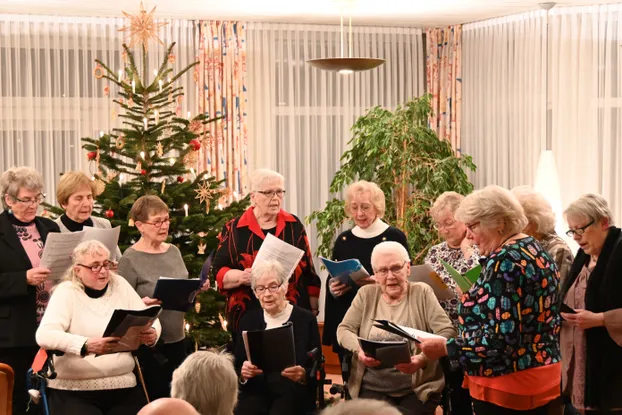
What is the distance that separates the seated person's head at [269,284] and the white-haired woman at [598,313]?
1.48 m

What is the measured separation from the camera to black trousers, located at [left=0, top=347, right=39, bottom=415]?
191 inches

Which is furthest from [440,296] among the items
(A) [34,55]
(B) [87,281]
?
(A) [34,55]

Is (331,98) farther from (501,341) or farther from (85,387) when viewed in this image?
(501,341)

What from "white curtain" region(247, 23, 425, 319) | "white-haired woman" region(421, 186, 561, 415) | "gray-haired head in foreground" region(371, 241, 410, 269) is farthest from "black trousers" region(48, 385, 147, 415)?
"white curtain" region(247, 23, 425, 319)

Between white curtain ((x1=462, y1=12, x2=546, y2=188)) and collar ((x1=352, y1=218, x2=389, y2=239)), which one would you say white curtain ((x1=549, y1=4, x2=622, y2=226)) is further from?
collar ((x1=352, y1=218, x2=389, y2=239))

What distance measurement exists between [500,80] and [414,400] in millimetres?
4383

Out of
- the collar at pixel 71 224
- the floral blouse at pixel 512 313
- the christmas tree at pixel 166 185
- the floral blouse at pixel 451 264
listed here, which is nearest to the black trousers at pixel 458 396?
the floral blouse at pixel 451 264

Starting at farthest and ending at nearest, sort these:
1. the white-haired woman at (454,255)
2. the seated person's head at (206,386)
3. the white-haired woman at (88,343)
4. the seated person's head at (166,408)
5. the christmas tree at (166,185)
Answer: the christmas tree at (166,185), the white-haired woman at (454,255), the white-haired woman at (88,343), the seated person's head at (206,386), the seated person's head at (166,408)

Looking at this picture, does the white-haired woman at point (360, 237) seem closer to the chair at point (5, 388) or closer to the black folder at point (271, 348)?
the black folder at point (271, 348)

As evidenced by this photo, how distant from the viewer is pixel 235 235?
17.4 ft

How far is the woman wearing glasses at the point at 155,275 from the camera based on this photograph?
16.3ft

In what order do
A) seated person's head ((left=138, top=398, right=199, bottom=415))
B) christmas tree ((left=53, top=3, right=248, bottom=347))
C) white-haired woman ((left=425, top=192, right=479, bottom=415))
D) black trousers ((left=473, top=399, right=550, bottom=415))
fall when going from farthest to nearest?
1. christmas tree ((left=53, top=3, right=248, bottom=347))
2. white-haired woman ((left=425, top=192, right=479, bottom=415))
3. black trousers ((left=473, top=399, right=550, bottom=415))
4. seated person's head ((left=138, top=398, right=199, bottom=415))

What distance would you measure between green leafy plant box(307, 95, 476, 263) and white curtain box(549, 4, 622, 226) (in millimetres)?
848

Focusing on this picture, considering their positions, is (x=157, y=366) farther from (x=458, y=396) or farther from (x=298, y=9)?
(x=298, y=9)
